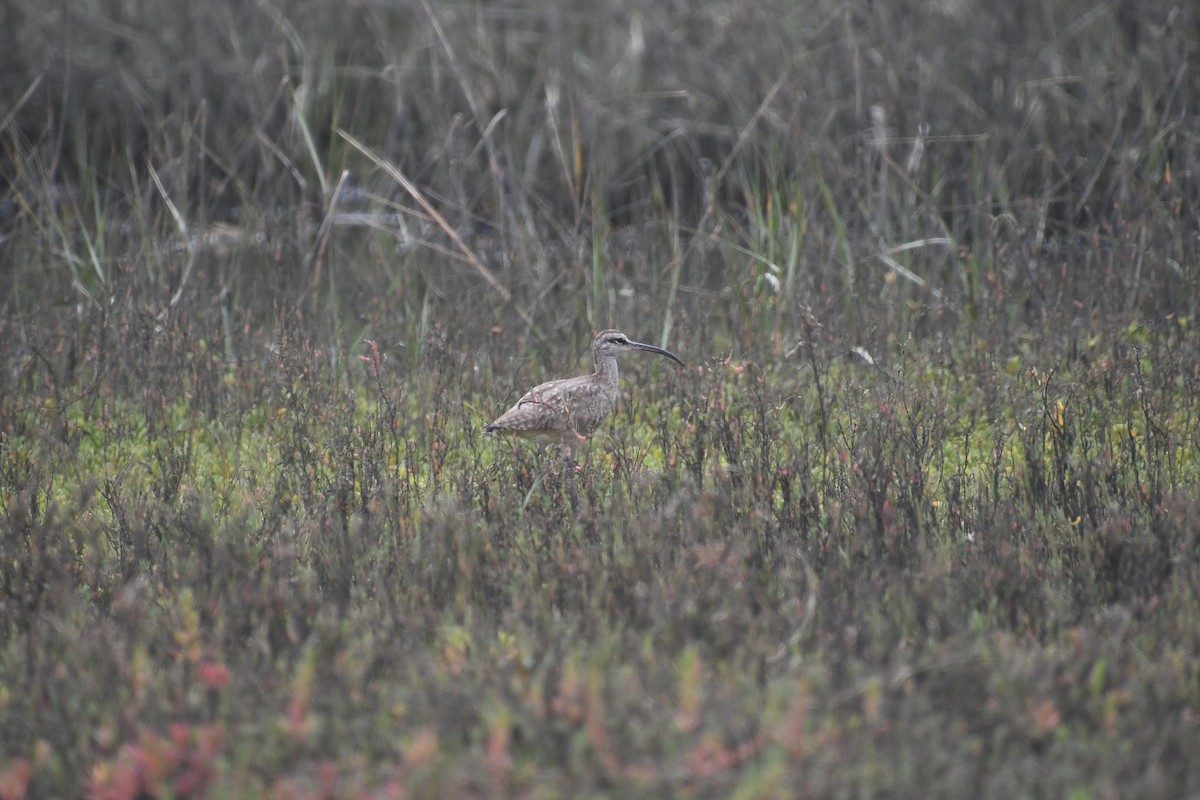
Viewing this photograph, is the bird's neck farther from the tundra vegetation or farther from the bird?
the tundra vegetation

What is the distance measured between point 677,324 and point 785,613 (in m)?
3.80

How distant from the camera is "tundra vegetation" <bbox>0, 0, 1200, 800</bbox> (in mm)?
3586

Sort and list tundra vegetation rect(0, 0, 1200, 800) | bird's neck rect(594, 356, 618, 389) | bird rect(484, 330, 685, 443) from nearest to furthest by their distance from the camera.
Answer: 1. tundra vegetation rect(0, 0, 1200, 800)
2. bird rect(484, 330, 685, 443)
3. bird's neck rect(594, 356, 618, 389)

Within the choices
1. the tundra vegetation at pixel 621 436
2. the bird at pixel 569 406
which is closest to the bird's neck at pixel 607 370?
the bird at pixel 569 406

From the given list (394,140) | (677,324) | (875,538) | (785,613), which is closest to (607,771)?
(785,613)

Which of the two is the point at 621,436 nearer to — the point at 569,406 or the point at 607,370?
the point at 607,370

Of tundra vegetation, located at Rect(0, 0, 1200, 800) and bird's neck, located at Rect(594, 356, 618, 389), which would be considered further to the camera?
bird's neck, located at Rect(594, 356, 618, 389)

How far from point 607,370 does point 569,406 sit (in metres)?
0.65

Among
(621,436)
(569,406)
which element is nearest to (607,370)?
(621,436)

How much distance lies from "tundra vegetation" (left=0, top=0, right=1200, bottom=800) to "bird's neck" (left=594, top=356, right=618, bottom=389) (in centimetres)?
25

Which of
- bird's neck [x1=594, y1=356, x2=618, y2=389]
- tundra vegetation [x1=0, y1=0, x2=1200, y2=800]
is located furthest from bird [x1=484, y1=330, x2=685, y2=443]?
tundra vegetation [x1=0, y1=0, x2=1200, y2=800]

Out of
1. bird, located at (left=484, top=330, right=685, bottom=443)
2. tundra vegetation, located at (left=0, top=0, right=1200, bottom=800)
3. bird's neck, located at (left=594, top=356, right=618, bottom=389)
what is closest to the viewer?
tundra vegetation, located at (left=0, top=0, right=1200, bottom=800)

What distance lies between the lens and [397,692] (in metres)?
3.73

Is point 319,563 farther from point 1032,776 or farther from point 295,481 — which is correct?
point 1032,776
